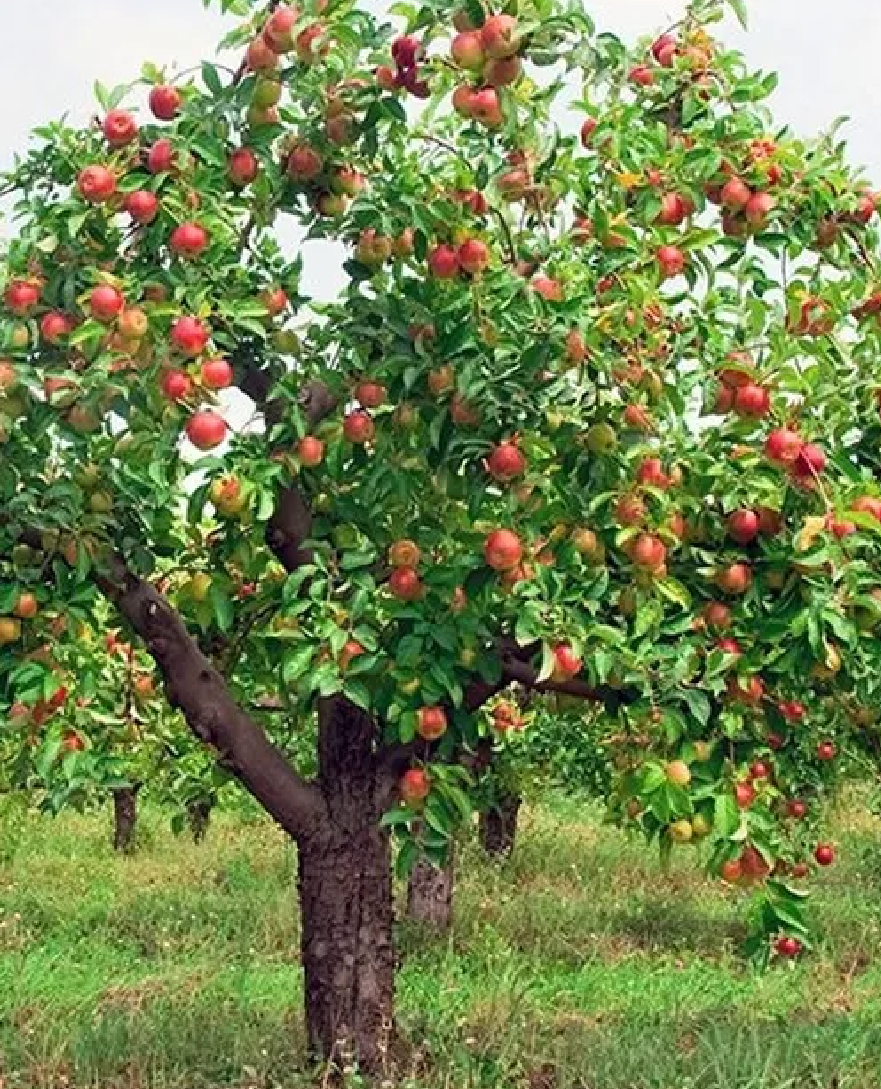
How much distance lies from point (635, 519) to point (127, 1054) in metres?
3.35

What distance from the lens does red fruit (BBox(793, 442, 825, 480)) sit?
4.50 m

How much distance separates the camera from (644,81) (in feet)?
17.2

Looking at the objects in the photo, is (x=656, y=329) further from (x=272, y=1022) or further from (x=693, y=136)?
(x=272, y=1022)

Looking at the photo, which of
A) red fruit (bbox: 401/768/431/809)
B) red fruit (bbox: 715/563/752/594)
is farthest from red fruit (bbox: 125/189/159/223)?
red fruit (bbox: 715/563/752/594)

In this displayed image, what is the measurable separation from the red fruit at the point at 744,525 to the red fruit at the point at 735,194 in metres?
0.96

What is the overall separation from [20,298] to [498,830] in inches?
428

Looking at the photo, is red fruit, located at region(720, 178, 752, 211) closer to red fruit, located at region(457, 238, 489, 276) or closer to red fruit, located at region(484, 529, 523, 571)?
red fruit, located at region(457, 238, 489, 276)

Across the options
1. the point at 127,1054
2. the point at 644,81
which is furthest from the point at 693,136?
the point at 127,1054

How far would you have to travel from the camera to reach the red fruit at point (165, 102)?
185 inches

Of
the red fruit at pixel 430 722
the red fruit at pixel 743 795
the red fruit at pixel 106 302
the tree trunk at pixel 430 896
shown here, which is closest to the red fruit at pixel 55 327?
the red fruit at pixel 106 302

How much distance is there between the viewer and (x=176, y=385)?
4.20 meters

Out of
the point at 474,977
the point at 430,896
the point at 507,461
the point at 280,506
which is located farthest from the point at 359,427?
the point at 430,896

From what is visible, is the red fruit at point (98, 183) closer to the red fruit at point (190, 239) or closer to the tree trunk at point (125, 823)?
the red fruit at point (190, 239)

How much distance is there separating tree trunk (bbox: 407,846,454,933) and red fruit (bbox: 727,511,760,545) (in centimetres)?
644
